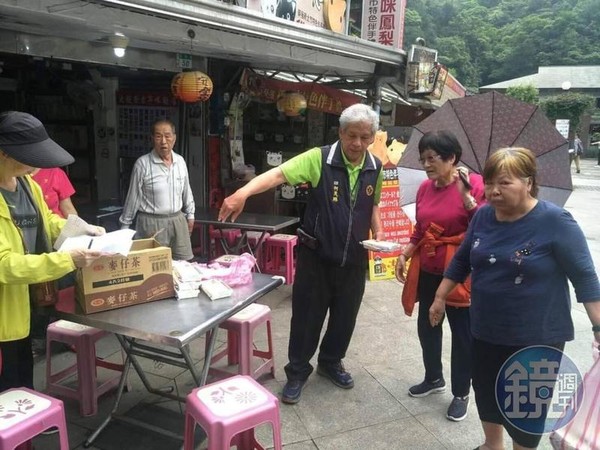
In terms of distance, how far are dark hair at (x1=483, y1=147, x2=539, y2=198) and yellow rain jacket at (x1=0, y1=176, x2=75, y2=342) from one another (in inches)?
78.3

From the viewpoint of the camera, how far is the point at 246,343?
3355 mm

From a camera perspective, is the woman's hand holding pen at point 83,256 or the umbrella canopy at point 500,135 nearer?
the woman's hand holding pen at point 83,256

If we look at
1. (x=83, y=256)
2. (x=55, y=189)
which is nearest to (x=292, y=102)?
(x=55, y=189)

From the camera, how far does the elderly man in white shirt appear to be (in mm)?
4359

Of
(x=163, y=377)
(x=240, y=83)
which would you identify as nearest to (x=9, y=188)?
(x=163, y=377)

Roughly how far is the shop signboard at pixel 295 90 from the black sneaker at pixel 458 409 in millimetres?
4961

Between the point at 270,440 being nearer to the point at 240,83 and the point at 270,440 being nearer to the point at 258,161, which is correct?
the point at 240,83

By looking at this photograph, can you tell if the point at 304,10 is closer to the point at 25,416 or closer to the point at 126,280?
the point at 126,280

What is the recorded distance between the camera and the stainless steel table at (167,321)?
2234 mm

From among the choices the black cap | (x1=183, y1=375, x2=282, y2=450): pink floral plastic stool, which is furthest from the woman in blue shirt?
the black cap

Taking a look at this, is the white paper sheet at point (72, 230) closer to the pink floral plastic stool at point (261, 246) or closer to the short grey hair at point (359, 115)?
the short grey hair at point (359, 115)

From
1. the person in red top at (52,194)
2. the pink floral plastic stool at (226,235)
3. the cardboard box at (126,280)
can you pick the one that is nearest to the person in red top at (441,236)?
the cardboard box at (126,280)

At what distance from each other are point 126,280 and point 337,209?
141cm

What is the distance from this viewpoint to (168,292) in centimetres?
270
